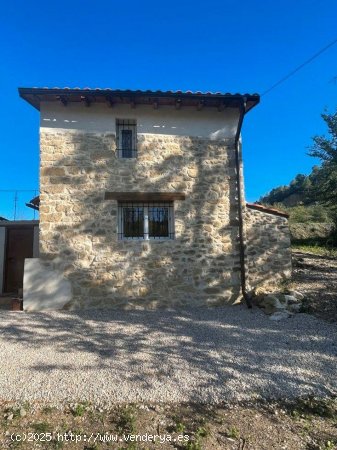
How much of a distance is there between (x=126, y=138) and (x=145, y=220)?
7.16 feet

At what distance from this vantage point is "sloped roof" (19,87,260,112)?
276 inches

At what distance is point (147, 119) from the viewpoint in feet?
25.2

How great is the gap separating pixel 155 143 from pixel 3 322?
523 cm

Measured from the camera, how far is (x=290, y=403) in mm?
3318

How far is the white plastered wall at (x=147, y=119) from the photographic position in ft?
24.3

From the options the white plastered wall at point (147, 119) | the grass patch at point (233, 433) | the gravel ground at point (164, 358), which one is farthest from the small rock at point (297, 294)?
the grass patch at point (233, 433)

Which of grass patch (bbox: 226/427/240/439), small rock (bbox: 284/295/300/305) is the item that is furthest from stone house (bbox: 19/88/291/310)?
grass patch (bbox: 226/427/240/439)

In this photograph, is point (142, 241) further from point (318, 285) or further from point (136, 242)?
point (318, 285)

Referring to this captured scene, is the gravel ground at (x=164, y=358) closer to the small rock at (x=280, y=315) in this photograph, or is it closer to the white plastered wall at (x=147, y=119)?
the small rock at (x=280, y=315)

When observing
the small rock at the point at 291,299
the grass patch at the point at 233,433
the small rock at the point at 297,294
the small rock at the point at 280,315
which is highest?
the small rock at the point at 297,294

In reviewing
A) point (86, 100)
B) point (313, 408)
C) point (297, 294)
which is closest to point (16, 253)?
point (86, 100)

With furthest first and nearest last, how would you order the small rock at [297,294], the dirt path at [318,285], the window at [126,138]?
1. the window at [126,138]
2. the small rock at [297,294]
3. the dirt path at [318,285]

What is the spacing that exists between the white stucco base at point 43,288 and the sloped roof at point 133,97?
387cm

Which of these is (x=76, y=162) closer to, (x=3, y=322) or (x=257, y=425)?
(x=3, y=322)
